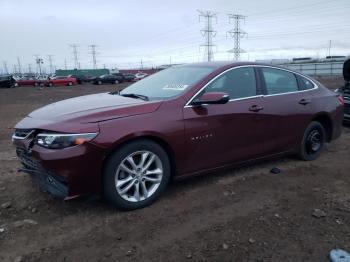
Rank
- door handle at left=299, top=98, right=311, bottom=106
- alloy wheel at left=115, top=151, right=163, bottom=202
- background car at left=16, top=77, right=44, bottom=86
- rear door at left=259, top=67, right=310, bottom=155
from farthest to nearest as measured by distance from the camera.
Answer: background car at left=16, top=77, right=44, bottom=86
door handle at left=299, top=98, right=311, bottom=106
rear door at left=259, top=67, right=310, bottom=155
alloy wheel at left=115, top=151, right=163, bottom=202

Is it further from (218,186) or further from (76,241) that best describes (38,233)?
(218,186)

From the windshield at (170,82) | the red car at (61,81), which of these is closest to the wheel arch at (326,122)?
the windshield at (170,82)

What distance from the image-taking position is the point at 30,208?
3748mm

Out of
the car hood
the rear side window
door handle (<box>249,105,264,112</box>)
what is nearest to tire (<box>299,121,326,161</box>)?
the rear side window

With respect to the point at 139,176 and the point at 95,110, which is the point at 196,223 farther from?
the point at 95,110

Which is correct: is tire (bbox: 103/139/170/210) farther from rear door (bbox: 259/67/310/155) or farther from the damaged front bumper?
rear door (bbox: 259/67/310/155)

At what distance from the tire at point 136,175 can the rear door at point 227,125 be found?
→ 0.39 meters

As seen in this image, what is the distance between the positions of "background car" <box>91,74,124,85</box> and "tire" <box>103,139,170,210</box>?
133 feet

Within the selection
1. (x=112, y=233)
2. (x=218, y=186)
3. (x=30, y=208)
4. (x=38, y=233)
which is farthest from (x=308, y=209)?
(x=30, y=208)

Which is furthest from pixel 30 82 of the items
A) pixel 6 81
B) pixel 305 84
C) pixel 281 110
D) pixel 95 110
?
pixel 95 110

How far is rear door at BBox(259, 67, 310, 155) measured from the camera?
4.70m

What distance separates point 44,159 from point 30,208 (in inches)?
32.5

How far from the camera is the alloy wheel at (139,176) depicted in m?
3.55

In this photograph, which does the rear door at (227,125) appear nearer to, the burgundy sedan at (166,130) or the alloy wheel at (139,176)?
the burgundy sedan at (166,130)
